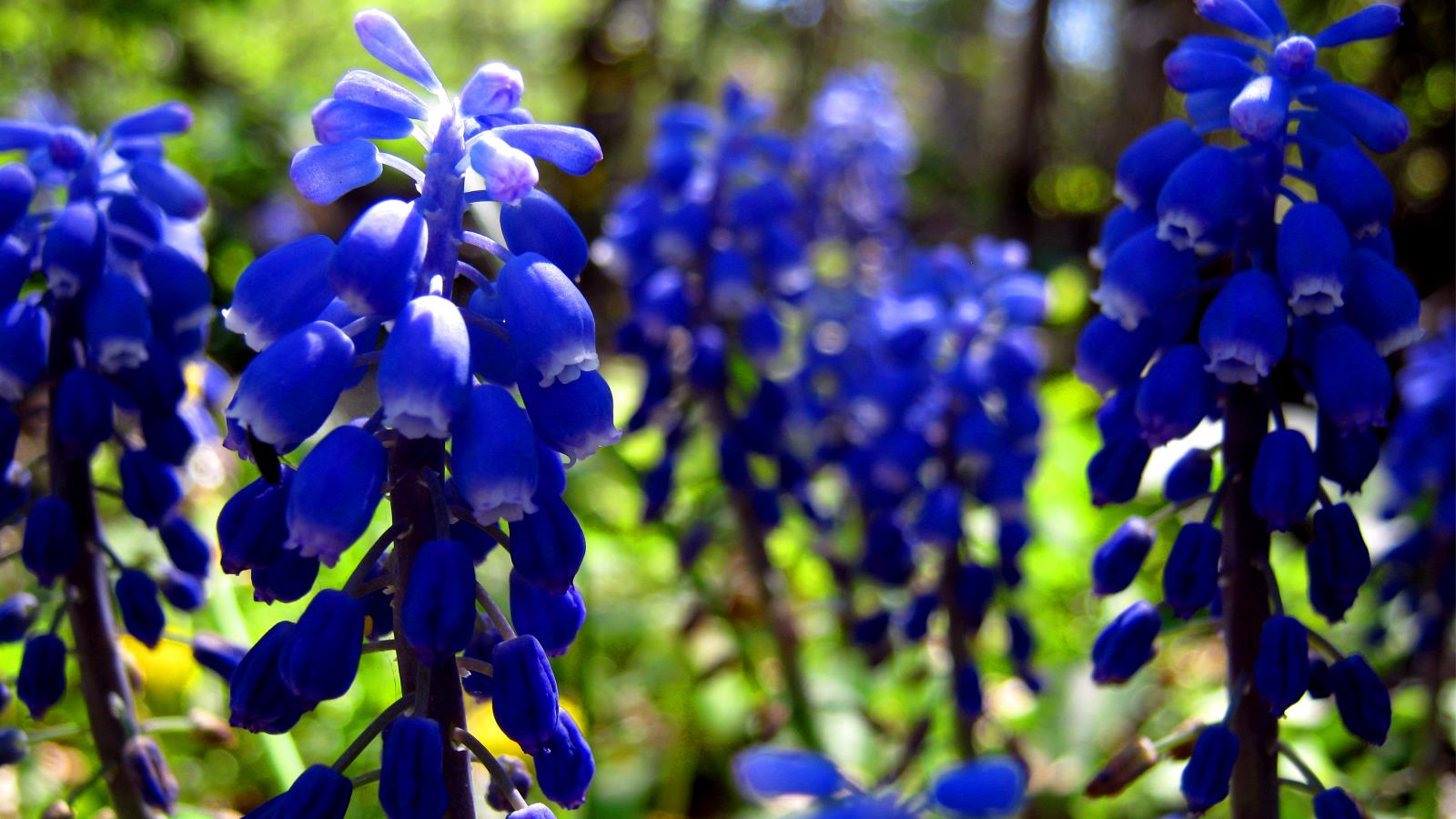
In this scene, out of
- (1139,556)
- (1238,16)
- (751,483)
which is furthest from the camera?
(751,483)

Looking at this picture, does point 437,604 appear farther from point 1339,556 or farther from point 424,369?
point 1339,556

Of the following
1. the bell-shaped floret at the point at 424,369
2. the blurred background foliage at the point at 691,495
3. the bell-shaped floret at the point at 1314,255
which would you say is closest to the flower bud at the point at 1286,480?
the bell-shaped floret at the point at 1314,255

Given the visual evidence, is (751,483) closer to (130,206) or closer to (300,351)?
(130,206)

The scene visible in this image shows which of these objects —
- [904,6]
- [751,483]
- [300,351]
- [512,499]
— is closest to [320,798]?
[512,499]

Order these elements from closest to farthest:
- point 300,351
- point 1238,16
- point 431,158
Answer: point 300,351 < point 431,158 < point 1238,16

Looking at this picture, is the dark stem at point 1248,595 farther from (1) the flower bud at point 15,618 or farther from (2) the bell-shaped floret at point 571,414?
(1) the flower bud at point 15,618

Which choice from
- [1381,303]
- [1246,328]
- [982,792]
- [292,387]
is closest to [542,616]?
[292,387]
